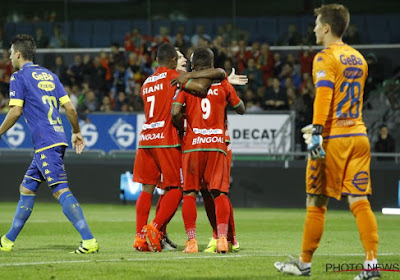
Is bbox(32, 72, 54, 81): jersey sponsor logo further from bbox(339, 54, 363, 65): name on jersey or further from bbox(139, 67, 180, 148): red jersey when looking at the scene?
bbox(339, 54, 363, 65): name on jersey

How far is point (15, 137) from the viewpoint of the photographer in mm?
20562

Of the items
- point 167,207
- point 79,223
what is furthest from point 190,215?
point 79,223

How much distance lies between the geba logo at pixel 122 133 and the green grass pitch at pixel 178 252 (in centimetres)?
331

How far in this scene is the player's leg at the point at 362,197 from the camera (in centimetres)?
704

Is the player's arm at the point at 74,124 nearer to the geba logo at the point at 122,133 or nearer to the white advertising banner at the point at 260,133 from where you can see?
the white advertising banner at the point at 260,133

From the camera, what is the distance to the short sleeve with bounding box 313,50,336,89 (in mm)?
7121

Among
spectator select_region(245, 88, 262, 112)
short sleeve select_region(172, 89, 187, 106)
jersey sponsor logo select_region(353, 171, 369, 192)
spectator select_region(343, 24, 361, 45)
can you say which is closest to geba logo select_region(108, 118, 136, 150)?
spectator select_region(245, 88, 262, 112)

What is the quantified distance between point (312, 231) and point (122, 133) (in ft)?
43.1

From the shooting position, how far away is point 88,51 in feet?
82.4

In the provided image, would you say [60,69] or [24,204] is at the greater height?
[60,69]

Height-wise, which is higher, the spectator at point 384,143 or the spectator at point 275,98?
the spectator at point 275,98

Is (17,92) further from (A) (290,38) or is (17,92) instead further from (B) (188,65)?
(A) (290,38)

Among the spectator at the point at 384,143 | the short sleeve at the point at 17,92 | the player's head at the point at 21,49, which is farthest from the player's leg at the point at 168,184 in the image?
the spectator at the point at 384,143

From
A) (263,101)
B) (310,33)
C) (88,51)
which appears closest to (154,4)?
(88,51)
